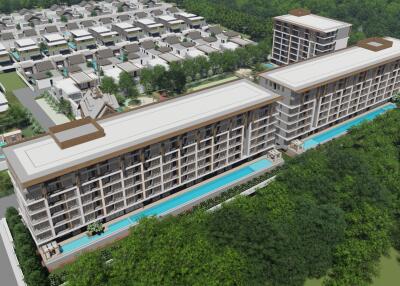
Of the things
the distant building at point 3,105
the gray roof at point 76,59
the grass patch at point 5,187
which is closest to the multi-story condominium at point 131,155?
the grass patch at point 5,187

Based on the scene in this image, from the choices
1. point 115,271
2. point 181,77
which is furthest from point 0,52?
point 115,271

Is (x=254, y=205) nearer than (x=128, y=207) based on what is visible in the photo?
Yes

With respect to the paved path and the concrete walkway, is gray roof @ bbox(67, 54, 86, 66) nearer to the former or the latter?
the paved path

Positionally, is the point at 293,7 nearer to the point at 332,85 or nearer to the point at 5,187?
the point at 332,85

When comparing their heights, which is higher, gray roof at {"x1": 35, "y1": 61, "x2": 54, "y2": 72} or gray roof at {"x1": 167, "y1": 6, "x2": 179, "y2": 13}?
gray roof at {"x1": 167, "y1": 6, "x2": 179, "y2": 13}

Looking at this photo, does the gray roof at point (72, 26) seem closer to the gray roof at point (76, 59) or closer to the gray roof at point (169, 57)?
the gray roof at point (76, 59)

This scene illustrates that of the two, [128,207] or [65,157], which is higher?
[65,157]

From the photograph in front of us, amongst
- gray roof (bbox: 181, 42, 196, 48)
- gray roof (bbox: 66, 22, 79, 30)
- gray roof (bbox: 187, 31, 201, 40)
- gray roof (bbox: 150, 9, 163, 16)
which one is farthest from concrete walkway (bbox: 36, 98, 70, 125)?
gray roof (bbox: 150, 9, 163, 16)

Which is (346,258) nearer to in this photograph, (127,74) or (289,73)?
(289,73)
